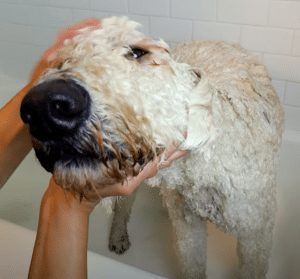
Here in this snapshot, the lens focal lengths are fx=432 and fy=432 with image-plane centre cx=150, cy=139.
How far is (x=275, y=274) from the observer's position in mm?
1415

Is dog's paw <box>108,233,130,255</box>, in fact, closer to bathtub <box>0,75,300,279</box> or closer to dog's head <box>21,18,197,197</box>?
bathtub <box>0,75,300,279</box>

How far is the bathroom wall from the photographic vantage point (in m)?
1.40

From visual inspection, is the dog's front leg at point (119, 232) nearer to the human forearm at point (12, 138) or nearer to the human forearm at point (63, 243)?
the human forearm at point (12, 138)

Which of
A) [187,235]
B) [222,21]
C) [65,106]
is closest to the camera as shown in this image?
[65,106]

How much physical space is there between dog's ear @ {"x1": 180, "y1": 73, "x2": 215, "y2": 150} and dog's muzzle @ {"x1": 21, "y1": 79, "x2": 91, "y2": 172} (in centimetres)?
24

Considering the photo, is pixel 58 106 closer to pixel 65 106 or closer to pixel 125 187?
pixel 65 106

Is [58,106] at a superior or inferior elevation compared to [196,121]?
superior

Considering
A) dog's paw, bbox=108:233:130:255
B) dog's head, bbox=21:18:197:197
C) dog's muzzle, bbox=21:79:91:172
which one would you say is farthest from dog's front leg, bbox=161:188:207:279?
dog's muzzle, bbox=21:79:91:172

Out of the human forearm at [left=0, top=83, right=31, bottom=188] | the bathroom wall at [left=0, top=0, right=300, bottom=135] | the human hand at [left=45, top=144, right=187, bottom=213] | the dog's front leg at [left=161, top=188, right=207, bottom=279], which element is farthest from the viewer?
the bathroom wall at [left=0, top=0, right=300, bottom=135]

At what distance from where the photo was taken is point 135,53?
73 cm

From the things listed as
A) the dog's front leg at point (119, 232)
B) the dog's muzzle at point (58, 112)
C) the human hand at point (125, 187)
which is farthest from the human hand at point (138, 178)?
the dog's front leg at point (119, 232)

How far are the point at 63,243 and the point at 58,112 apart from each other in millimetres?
331

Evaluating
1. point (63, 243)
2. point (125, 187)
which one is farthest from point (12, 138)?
point (125, 187)

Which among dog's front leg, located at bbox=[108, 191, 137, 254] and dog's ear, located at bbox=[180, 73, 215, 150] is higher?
dog's ear, located at bbox=[180, 73, 215, 150]
